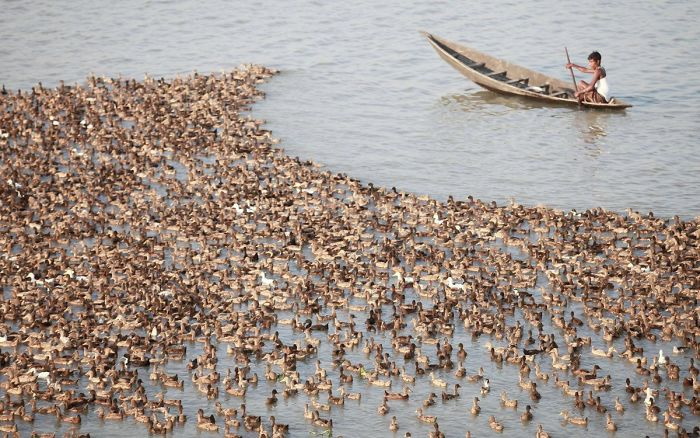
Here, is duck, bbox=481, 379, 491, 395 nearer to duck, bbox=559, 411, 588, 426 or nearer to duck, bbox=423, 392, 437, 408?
duck, bbox=423, 392, 437, 408

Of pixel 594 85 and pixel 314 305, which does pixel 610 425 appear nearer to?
pixel 314 305

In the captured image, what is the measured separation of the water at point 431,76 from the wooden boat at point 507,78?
50 centimetres

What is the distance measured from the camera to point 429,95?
131 ft

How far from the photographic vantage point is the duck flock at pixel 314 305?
18.4 m

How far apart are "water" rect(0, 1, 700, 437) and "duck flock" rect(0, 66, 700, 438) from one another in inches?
6.5

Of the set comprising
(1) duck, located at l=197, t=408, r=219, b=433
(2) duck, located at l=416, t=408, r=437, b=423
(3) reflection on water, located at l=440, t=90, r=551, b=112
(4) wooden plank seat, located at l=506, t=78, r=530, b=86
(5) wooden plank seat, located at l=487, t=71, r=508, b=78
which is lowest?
(1) duck, located at l=197, t=408, r=219, b=433

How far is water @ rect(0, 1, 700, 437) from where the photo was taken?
19.6 metres

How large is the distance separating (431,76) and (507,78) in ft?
15.9

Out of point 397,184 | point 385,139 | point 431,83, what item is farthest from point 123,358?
point 431,83

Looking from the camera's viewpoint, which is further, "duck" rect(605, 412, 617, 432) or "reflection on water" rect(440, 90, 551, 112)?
"reflection on water" rect(440, 90, 551, 112)

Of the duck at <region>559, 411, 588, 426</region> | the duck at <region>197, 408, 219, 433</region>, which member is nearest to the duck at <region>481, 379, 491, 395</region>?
the duck at <region>559, 411, 588, 426</region>

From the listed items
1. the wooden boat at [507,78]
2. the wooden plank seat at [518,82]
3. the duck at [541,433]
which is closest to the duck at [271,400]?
the duck at [541,433]

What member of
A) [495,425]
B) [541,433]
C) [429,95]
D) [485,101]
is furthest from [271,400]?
[429,95]

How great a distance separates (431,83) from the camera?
41.7 metres
